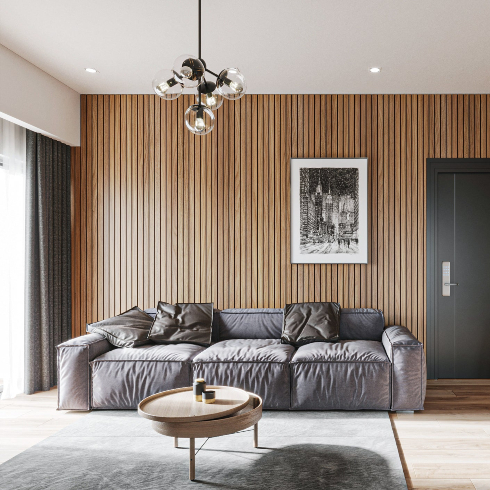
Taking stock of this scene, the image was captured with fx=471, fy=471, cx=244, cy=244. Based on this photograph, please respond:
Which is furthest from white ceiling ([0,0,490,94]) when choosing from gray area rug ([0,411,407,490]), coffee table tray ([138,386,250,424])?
gray area rug ([0,411,407,490])

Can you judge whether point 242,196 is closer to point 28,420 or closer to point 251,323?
point 251,323

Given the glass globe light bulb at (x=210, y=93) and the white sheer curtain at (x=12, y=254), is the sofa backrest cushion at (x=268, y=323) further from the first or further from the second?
the glass globe light bulb at (x=210, y=93)

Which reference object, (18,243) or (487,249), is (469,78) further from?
(18,243)

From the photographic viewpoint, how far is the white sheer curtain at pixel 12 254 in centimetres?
426

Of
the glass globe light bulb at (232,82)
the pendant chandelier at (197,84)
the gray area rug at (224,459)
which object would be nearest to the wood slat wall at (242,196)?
the gray area rug at (224,459)

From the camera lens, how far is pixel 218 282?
16.3 ft

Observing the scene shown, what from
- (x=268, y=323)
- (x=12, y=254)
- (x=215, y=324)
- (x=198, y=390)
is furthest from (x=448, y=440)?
(x=12, y=254)

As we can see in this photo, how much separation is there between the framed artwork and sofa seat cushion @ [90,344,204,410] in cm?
171

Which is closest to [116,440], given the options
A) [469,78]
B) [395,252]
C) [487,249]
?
[395,252]

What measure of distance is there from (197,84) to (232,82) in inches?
7.5

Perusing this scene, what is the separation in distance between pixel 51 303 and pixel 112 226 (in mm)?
988

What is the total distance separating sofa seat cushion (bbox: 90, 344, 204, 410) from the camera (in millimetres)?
3842

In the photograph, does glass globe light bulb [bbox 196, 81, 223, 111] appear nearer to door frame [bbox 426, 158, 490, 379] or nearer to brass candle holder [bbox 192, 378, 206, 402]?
brass candle holder [bbox 192, 378, 206, 402]

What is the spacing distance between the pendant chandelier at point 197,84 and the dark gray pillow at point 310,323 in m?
2.29
